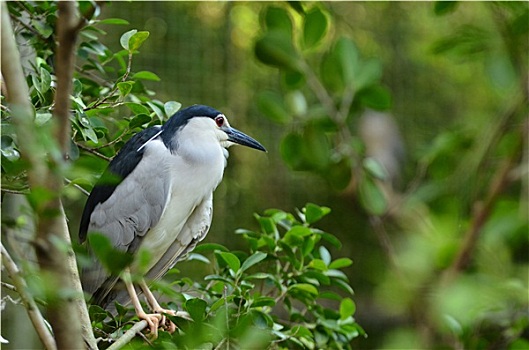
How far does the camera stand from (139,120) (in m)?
0.81

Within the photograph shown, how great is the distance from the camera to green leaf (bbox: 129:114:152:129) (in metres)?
0.81

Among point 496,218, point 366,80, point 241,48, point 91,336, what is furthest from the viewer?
point 241,48

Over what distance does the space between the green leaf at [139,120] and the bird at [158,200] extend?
5.9 inches

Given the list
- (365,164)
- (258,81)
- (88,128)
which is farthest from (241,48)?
(88,128)

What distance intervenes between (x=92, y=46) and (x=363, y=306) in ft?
6.48

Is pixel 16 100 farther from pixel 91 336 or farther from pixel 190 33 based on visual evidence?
pixel 190 33

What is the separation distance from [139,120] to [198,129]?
281 millimetres

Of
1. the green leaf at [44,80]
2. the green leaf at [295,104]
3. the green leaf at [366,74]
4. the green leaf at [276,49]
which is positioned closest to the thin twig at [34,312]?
the green leaf at [44,80]

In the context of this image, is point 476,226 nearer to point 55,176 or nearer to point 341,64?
point 55,176

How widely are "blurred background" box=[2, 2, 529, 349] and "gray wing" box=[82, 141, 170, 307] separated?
0.17m

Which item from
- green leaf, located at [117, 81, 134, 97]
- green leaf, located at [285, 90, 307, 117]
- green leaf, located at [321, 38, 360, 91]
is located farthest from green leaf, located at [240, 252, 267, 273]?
green leaf, located at [285, 90, 307, 117]

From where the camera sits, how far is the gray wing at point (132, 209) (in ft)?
3.30

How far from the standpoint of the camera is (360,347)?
2611 mm

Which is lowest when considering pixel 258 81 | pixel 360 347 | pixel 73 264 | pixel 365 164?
pixel 360 347
